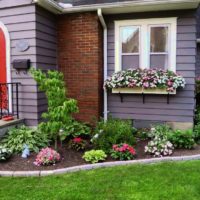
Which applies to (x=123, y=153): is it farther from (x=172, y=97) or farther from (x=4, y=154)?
(x=172, y=97)

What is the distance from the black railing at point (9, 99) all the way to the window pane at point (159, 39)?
123 inches

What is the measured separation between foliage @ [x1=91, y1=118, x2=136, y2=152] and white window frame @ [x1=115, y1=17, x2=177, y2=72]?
5.37ft

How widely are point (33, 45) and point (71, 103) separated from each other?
5.88ft

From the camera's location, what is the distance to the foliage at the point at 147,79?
586 centimetres

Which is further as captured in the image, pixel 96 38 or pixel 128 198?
pixel 96 38

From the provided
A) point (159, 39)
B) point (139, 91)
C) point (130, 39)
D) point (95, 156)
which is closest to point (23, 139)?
point (95, 156)

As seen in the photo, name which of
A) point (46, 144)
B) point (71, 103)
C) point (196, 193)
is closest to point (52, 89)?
point (71, 103)

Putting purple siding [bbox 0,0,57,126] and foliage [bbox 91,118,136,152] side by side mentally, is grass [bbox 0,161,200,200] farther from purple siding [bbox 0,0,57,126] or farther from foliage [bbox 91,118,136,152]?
purple siding [bbox 0,0,57,126]

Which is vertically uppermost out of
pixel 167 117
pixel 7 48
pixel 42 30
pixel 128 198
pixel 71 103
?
pixel 42 30

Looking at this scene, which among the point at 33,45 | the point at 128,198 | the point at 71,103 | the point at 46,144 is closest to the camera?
the point at 128,198

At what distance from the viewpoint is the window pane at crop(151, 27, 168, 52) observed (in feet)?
20.3

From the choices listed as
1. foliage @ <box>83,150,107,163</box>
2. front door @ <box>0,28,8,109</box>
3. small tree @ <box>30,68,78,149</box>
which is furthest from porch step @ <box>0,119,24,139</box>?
foliage @ <box>83,150,107,163</box>

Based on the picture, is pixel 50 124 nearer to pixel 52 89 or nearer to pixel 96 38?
pixel 52 89

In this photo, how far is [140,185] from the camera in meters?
3.65
